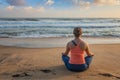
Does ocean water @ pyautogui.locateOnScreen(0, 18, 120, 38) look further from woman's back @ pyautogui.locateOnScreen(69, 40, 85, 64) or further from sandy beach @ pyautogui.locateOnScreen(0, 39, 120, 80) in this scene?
woman's back @ pyautogui.locateOnScreen(69, 40, 85, 64)

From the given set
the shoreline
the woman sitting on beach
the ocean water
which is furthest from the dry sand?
the ocean water

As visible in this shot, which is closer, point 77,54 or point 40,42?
point 77,54

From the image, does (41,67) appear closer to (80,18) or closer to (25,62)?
(25,62)

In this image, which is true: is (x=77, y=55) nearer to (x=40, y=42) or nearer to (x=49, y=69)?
(x=49, y=69)

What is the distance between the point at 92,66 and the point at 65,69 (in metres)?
0.84

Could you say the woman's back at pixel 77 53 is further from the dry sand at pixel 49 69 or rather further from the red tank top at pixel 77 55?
the dry sand at pixel 49 69

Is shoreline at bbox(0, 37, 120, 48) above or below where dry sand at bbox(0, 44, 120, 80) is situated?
below

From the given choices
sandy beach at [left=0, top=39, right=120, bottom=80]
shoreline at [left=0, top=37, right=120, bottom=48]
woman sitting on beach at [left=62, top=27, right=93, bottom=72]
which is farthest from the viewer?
shoreline at [left=0, top=37, right=120, bottom=48]

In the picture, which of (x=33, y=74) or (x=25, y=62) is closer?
(x=33, y=74)

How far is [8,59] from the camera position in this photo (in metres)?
9.05

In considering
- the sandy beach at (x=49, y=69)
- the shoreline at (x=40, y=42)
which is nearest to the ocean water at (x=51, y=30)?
the shoreline at (x=40, y=42)

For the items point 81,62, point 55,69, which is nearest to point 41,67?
point 55,69

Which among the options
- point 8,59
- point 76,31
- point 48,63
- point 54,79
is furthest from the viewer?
point 8,59

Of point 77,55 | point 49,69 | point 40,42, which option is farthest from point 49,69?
point 40,42
